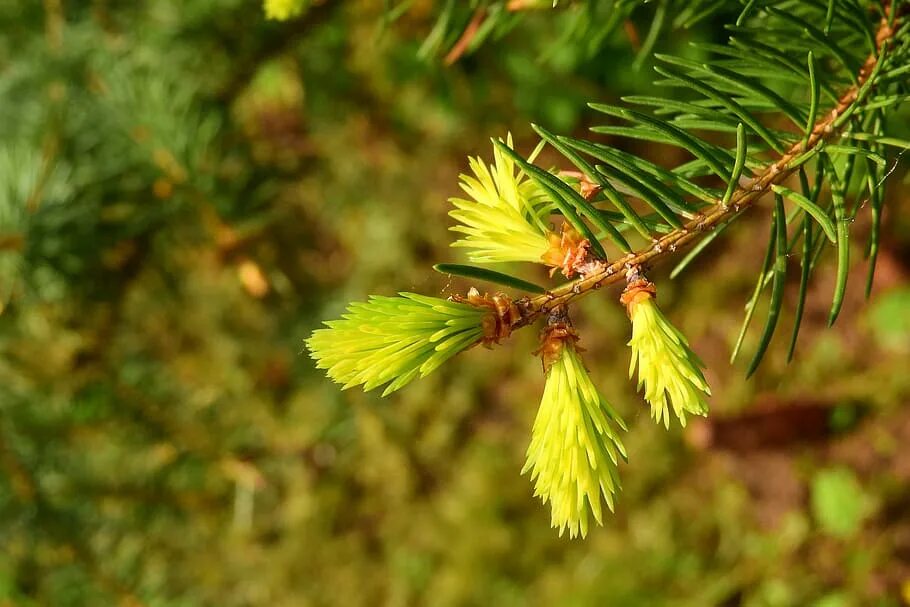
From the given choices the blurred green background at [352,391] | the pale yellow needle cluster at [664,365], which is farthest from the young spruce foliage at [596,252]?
the blurred green background at [352,391]

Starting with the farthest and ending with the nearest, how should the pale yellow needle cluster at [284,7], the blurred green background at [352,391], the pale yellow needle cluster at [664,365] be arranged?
the blurred green background at [352,391]
the pale yellow needle cluster at [284,7]
the pale yellow needle cluster at [664,365]

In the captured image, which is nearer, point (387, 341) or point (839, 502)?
point (387, 341)

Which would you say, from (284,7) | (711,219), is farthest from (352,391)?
(711,219)

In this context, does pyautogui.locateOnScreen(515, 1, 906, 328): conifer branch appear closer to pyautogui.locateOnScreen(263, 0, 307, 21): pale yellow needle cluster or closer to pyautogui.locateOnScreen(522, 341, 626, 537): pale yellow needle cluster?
pyautogui.locateOnScreen(522, 341, 626, 537): pale yellow needle cluster

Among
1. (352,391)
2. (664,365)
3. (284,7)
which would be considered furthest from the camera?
(352,391)

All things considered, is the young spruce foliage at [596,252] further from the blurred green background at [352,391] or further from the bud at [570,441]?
the blurred green background at [352,391]

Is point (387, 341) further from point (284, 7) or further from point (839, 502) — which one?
point (839, 502)
